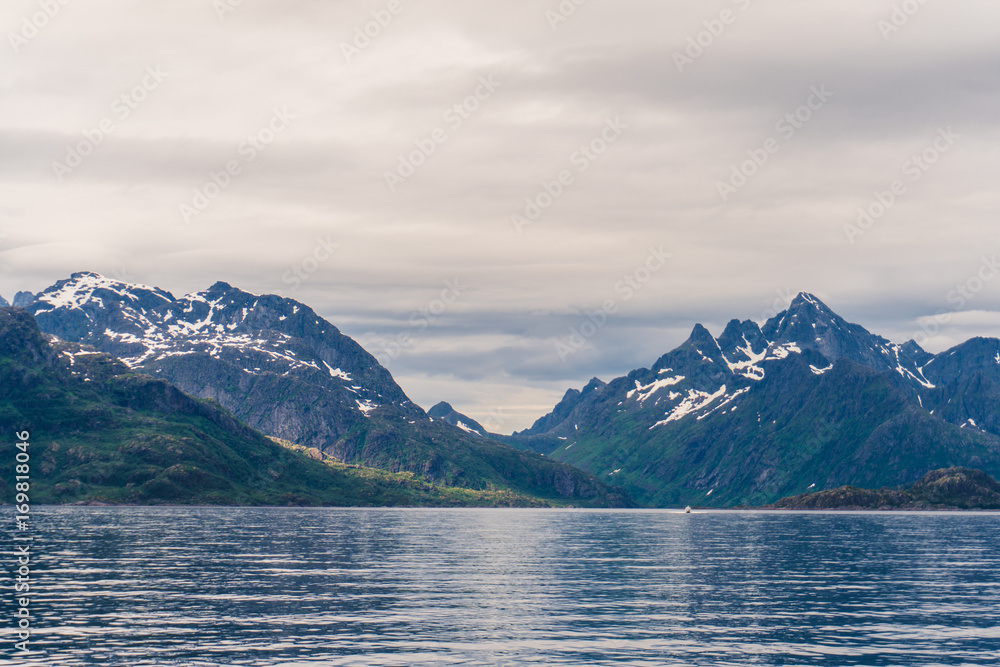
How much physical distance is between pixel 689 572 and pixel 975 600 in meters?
34.9

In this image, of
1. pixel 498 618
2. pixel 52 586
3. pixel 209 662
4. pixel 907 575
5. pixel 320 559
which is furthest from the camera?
pixel 320 559

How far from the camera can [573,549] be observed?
521 ft

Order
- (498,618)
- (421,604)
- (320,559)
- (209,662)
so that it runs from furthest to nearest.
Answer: (320,559) < (421,604) < (498,618) < (209,662)

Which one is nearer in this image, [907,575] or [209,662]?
[209,662]

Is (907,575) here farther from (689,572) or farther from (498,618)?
(498,618)

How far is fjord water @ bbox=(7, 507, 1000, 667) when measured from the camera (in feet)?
190

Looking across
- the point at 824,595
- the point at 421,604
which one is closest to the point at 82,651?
the point at 421,604

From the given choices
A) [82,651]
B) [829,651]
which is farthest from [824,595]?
[82,651]

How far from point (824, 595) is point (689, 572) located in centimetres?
2456

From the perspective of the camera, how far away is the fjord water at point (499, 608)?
58.0 m

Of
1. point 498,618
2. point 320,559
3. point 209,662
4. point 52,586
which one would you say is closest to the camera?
→ point 209,662

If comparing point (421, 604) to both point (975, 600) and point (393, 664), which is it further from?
point (975, 600)

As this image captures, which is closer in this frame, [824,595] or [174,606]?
[174,606]

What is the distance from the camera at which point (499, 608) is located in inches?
3086
